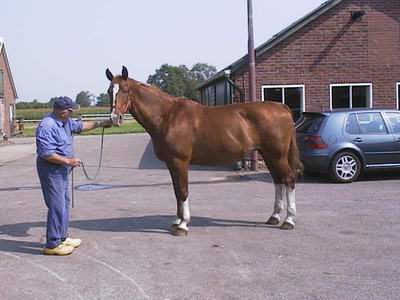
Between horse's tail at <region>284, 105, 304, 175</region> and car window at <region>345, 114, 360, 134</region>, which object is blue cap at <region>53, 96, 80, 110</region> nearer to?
horse's tail at <region>284, 105, 304, 175</region>

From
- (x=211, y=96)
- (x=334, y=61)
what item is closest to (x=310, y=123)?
(x=334, y=61)

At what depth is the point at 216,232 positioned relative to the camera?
7883 mm

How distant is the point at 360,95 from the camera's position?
54.9ft

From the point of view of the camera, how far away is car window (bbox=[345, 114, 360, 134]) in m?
12.7

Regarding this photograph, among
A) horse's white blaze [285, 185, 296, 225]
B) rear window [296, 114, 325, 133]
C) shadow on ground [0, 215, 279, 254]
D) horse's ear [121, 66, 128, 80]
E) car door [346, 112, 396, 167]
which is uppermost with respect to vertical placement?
horse's ear [121, 66, 128, 80]

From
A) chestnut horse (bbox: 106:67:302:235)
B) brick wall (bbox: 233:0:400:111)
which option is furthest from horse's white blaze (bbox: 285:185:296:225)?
brick wall (bbox: 233:0:400:111)

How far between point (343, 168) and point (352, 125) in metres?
Result: 1.01

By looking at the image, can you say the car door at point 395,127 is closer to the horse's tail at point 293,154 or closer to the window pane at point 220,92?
the horse's tail at point 293,154

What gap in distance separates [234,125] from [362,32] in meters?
9.98

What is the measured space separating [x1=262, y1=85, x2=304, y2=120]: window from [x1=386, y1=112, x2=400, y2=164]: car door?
12.4ft

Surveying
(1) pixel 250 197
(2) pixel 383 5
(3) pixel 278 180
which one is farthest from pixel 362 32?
(3) pixel 278 180

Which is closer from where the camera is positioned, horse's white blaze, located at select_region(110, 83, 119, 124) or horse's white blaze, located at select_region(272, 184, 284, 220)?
horse's white blaze, located at select_region(110, 83, 119, 124)

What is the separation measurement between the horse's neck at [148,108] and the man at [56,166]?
1183 millimetres

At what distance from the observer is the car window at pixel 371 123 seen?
12.8m
